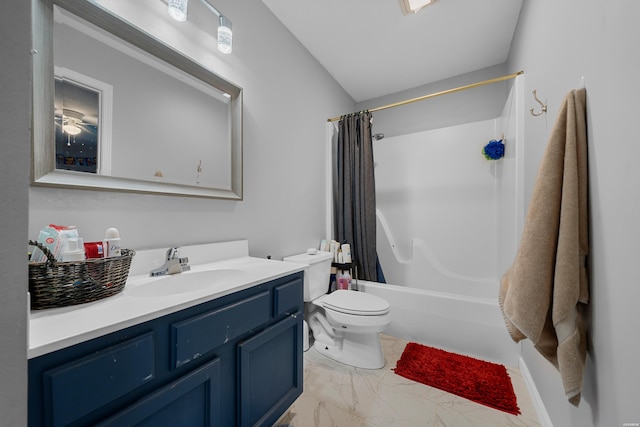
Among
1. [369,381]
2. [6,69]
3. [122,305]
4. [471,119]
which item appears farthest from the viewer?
[471,119]

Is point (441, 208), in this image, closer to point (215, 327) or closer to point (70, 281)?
point (215, 327)

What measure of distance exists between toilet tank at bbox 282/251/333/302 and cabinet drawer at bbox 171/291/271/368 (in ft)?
2.47

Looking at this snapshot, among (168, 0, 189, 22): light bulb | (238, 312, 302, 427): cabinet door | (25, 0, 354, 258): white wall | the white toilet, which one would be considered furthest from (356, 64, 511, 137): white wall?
(238, 312, 302, 427): cabinet door

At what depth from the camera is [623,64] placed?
24.3 inches

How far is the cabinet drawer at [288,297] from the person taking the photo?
1108mm

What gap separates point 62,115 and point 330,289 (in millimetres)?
2001

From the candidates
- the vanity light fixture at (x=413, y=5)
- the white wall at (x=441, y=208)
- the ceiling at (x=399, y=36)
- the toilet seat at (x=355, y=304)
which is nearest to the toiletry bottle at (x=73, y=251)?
the toilet seat at (x=355, y=304)

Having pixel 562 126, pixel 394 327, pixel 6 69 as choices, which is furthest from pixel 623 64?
pixel 394 327

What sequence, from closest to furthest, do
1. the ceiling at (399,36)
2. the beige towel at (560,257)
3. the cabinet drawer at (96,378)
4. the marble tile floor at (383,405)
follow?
the cabinet drawer at (96,378) < the beige towel at (560,257) < the marble tile floor at (383,405) < the ceiling at (399,36)

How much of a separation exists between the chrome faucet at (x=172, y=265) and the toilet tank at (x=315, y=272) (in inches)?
31.4

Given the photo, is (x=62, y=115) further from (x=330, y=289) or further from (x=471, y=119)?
(x=471, y=119)

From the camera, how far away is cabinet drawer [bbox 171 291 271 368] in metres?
0.73

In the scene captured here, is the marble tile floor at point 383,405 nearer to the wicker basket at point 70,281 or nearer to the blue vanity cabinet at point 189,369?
the blue vanity cabinet at point 189,369

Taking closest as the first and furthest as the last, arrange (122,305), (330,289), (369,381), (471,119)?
1. (122,305)
2. (369,381)
3. (330,289)
4. (471,119)
